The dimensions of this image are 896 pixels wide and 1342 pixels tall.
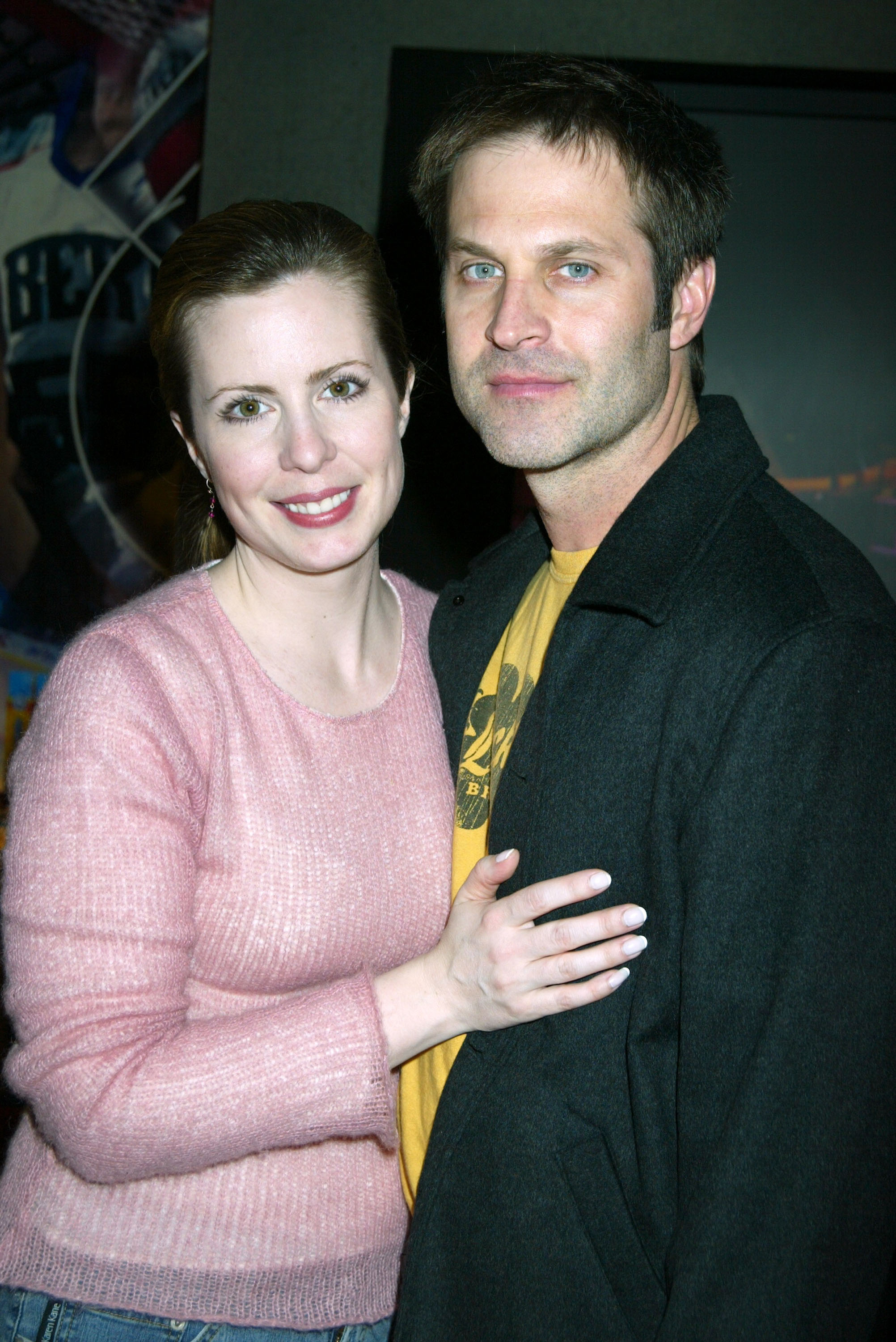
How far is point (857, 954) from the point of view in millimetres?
953

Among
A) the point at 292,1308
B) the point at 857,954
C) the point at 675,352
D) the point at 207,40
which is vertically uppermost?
the point at 207,40

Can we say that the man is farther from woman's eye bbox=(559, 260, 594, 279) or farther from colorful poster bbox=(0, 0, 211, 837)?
colorful poster bbox=(0, 0, 211, 837)

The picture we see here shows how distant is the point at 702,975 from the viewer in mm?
1005

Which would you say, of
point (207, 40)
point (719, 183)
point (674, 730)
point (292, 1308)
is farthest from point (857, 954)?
point (207, 40)

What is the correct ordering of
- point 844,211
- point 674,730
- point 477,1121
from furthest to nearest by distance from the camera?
point 844,211
point 477,1121
point 674,730

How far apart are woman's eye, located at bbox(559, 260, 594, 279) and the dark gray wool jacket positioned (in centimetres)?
22

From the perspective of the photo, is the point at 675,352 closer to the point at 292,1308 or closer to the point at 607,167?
the point at 607,167

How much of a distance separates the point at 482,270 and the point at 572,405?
0.23 meters

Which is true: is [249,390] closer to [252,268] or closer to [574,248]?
[252,268]

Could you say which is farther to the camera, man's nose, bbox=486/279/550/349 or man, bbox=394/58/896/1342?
man's nose, bbox=486/279/550/349

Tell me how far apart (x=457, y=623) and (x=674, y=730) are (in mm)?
659

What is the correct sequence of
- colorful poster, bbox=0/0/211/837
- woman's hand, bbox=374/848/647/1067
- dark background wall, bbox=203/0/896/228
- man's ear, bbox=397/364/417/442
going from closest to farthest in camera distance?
woman's hand, bbox=374/848/647/1067
man's ear, bbox=397/364/417/442
dark background wall, bbox=203/0/896/228
colorful poster, bbox=0/0/211/837

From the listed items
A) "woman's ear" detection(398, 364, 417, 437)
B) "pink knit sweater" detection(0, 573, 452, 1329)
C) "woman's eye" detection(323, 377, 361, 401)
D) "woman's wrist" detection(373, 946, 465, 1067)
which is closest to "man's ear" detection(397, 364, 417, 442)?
"woman's ear" detection(398, 364, 417, 437)

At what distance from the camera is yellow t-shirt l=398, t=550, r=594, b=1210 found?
4.49 feet
